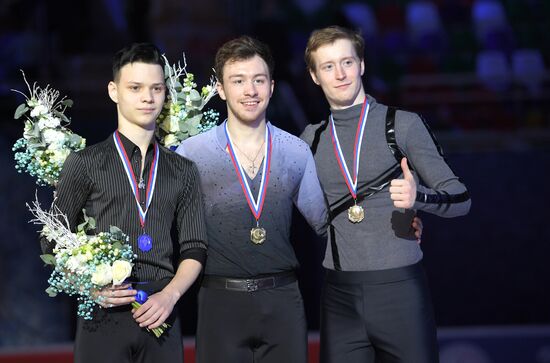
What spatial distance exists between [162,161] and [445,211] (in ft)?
3.81

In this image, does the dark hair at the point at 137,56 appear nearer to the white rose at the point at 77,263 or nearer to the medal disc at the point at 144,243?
the medal disc at the point at 144,243

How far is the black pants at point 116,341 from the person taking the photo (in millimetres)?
3965

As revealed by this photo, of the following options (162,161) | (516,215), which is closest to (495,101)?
(516,215)

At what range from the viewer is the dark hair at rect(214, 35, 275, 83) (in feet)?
14.1

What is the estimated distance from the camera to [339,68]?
442 centimetres

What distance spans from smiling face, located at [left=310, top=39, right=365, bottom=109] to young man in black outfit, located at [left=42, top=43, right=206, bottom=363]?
719 millimetres

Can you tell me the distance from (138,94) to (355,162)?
3.17 feet

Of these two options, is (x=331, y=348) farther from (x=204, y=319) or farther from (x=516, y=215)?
(x=516, y=215)

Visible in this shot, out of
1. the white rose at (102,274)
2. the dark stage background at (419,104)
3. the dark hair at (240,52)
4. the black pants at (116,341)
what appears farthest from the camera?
the dark stage background at (419,104)

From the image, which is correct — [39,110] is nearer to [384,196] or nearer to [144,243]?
[144,243]

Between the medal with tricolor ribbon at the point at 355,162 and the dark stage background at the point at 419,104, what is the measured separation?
214cm

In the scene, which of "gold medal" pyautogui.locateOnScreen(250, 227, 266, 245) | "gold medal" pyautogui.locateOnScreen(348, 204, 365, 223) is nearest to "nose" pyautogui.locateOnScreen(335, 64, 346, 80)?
"gold medal" pyautogui.locateOnScreen(348, 204, 365, 223)

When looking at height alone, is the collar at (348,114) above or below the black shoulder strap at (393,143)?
above

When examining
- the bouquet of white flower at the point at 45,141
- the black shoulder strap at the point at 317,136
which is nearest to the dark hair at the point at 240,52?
the black shoulder strap at the point at 317,136
